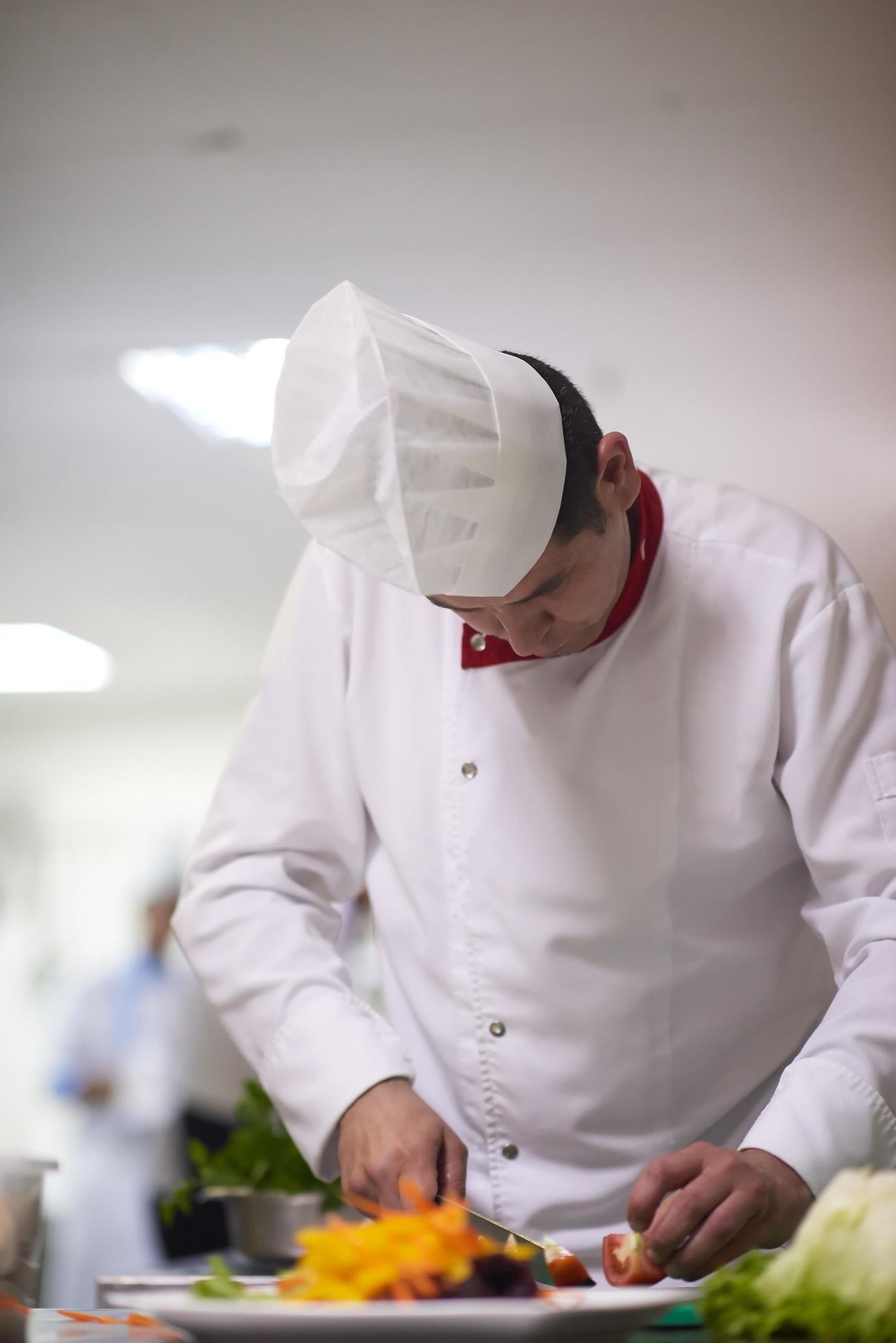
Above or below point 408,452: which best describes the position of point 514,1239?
below

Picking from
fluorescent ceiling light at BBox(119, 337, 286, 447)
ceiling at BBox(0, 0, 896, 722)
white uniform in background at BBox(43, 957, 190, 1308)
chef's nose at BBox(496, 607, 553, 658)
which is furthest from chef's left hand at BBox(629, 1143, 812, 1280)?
white uniform in background at BBox(43, 957, 190, 1308)

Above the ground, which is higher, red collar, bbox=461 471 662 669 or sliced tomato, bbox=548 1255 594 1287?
red collar, bbox=461 471 662 669

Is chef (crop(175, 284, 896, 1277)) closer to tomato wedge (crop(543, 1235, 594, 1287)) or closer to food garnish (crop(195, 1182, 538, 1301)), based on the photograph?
tomato wedge (crop(543, 1235, 594, 1287))

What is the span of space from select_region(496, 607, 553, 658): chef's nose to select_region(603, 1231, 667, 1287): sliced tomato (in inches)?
20.5

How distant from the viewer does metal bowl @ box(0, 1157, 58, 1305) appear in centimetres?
76

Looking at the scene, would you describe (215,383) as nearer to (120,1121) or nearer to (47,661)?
(47,661)

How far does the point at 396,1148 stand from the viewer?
43.9 inches

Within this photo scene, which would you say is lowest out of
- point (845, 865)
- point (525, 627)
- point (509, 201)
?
point (845, 865)

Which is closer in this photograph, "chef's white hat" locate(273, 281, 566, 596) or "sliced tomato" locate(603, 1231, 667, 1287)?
"sliced tomato" locate(603, 1231, 667, 1287)

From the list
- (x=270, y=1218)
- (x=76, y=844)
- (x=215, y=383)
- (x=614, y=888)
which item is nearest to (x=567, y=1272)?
(x=614, y=888)

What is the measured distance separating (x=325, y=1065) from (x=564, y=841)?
332 mm

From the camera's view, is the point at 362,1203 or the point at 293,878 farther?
the point at 293,878

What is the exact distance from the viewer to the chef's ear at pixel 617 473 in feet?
4.14

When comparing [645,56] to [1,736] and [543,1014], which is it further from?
[1,736]
